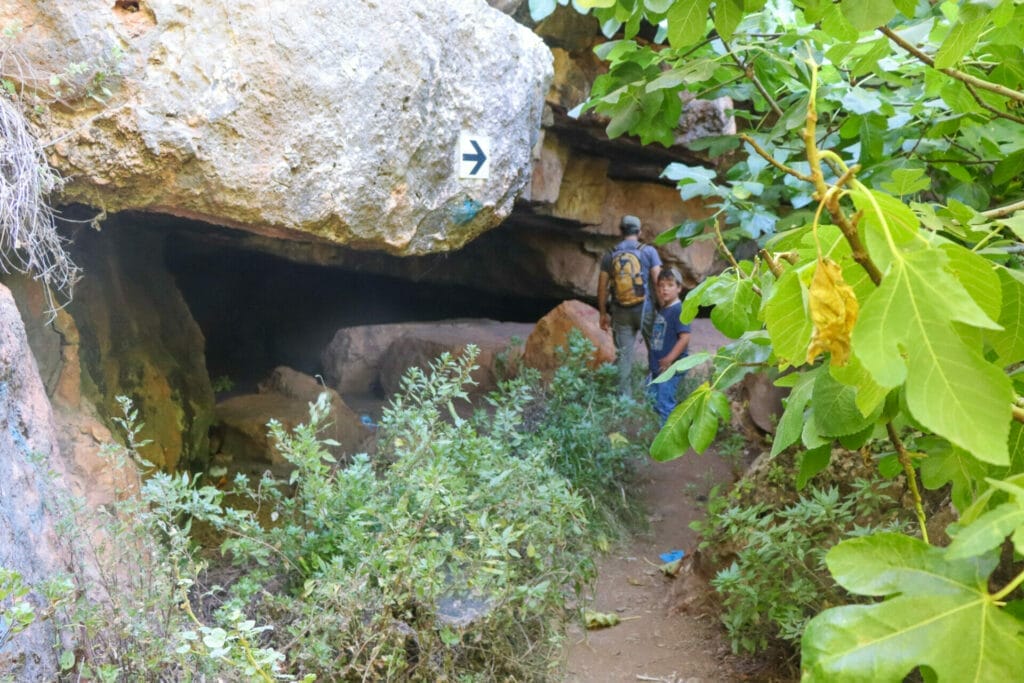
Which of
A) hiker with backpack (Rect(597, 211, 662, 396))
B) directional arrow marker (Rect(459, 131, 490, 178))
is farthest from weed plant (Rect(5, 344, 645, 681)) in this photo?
hiker with backpack (Rect(597, 211, 662, 396))

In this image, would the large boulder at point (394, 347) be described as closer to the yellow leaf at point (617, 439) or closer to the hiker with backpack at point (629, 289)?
the hiker with backpack at point (629, 289)

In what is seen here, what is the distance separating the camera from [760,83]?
10.3 ft

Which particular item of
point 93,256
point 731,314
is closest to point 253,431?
point 93,256

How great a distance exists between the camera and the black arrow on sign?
4281 mm

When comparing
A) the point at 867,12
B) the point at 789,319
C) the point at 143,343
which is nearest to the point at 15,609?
the point at 789,319

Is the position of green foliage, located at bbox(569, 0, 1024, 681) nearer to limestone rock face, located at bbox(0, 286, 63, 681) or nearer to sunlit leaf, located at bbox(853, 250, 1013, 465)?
sunlit leaf, located at bbox(853, 250, 1013, 465)

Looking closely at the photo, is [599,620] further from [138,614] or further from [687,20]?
[687,20]

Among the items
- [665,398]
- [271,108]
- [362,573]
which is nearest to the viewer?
[362,573]

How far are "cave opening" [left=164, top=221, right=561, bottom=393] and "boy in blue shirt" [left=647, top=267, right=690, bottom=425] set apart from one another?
432 centimetres

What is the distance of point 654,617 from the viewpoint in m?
4.30

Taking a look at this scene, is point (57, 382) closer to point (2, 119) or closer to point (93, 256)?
point (93, 256)

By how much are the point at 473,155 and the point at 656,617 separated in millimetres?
2570

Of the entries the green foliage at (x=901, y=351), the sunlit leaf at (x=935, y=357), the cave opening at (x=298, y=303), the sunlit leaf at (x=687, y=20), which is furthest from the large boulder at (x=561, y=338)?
the sunlit leaf at (x=935, y=357)

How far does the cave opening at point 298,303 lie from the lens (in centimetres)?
1077
